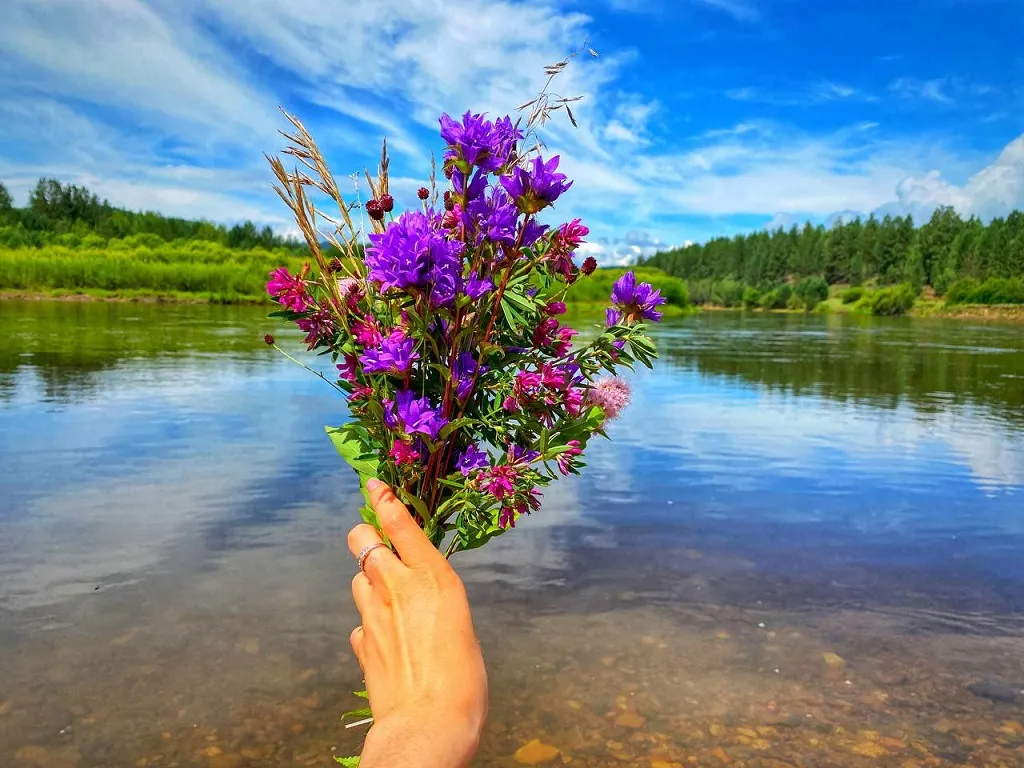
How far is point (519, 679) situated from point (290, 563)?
7.55ft

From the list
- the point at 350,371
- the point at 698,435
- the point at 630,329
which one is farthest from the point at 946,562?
the point at 350,371

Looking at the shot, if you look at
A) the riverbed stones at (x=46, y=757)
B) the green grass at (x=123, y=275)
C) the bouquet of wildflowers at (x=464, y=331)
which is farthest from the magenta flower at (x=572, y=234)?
the green grass at (x=123, y=275)

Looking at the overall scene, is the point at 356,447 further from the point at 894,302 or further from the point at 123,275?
the point at 894,302

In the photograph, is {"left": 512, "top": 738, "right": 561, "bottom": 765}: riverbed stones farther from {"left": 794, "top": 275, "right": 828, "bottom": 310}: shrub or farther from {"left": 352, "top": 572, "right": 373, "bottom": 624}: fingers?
{"left": 794, "top": 275, "right": 828, "bottom": 310}: shrub

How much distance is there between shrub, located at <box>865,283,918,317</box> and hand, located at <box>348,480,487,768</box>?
110093 mm

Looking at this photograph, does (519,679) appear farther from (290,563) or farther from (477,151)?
(477,151)

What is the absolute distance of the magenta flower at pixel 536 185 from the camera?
4.66 feet

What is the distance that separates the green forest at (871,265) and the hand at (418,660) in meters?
109

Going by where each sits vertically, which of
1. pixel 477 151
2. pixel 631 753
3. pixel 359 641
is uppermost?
pixel 477 151

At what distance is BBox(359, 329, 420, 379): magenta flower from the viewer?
4.76ft

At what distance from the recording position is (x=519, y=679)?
4430 millimetres

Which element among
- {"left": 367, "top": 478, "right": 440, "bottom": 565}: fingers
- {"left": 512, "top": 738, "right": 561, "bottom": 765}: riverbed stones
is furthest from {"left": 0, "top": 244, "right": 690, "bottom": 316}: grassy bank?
{"left": 367, "top": 478, "right": 440, "bottom": 565}: fingers

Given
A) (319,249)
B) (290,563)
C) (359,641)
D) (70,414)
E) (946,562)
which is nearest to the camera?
(359,641)

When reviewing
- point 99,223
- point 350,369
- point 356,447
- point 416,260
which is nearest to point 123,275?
point 99,223
